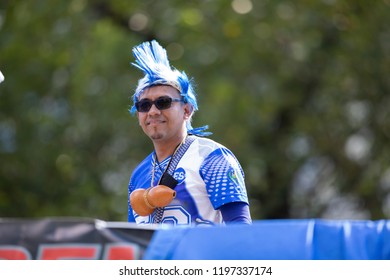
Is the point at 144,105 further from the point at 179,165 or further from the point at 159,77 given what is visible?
the point at 179,165

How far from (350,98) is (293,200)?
1.98 metres

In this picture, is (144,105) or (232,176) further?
(144,105)

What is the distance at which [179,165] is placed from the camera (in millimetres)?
5453

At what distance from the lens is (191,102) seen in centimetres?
568

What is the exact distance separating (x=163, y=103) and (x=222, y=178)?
58cm

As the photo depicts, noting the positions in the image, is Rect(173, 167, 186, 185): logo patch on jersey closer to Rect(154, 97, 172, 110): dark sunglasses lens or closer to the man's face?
the man's face


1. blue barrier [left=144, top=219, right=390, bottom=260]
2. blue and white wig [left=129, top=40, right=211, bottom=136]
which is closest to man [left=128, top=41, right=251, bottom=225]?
blue and white wig [left=129, top=40, right=211, bottom=136]

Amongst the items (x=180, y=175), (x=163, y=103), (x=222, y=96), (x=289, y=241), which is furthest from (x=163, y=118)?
(x=222, y=96)

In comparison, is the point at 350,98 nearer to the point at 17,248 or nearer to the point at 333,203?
the point at 333,203

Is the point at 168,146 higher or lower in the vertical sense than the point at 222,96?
lower

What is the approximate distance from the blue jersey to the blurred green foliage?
361 inches

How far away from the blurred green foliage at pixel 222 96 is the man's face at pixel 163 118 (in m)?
8.99
